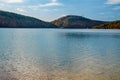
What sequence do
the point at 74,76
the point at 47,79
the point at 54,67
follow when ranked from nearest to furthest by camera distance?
the point at 47,79
the point at 74,76
the point at 54,67

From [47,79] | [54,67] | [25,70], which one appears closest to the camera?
[47,79]

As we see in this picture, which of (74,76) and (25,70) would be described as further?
(25,70)

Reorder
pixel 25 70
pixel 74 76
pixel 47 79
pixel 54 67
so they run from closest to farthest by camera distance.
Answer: pixel 47 79 < pixel 74 76 < pixel 25 70 < pixel 54 67

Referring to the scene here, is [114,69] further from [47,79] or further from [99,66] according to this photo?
[47,79]

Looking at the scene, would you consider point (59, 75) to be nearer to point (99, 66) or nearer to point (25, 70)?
point (25, 70)

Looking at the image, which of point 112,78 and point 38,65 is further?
point 38,65

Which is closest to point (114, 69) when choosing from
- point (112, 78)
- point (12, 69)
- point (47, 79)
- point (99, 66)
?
point (99, 66)

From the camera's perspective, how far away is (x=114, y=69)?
1297 inches

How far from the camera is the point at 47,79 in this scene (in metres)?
26.7

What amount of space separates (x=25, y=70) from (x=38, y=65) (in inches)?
179

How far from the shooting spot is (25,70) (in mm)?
31047

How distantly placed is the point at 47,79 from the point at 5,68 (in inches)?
321

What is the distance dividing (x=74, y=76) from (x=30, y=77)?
5390 millimetres

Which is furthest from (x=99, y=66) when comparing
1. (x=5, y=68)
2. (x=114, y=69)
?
(x=5, y=68)
